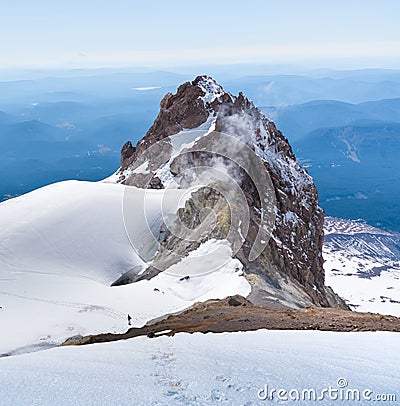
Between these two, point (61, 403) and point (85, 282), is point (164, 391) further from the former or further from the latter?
point (85, 282)

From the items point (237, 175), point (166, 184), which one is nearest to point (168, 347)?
point (237, 175)

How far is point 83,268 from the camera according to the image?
26375 mm

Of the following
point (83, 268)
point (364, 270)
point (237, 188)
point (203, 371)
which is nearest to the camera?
point (203, 371)

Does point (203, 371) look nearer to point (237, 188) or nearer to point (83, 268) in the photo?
point (83, 268)

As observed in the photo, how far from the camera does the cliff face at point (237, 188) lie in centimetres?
2847

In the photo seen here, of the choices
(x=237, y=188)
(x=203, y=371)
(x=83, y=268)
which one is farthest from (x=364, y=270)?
(x=203, y=371)

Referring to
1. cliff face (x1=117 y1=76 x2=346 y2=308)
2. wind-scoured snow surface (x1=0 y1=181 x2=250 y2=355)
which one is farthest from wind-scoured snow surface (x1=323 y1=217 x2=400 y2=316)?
wind-scoured snow surface (x1=0 y1=181 x2=250 y2=355)

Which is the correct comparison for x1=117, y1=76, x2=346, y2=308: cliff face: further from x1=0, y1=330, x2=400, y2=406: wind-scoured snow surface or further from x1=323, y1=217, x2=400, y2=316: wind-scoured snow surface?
x1=323, y1=217, x2=400, y2=316: wind-scoured snow surface

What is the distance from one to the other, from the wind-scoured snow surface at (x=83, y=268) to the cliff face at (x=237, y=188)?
5.56ft

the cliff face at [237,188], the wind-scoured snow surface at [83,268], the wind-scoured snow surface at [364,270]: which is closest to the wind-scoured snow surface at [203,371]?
the wind-scoured snow surface at [83,268]

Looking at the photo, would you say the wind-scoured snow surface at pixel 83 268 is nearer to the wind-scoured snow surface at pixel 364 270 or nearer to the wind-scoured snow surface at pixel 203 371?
the wind-scoured snow surface at pixel 203 371

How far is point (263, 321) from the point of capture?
13328 mm

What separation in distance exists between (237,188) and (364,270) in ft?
408

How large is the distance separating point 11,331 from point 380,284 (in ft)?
415
